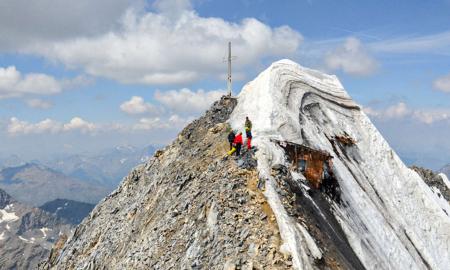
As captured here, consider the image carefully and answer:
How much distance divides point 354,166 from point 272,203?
16.8 m

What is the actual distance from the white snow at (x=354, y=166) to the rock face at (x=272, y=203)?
0.12 metres

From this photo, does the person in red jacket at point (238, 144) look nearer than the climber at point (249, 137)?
Yes

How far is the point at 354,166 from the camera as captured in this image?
1527 inches

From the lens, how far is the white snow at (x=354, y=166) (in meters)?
31.0

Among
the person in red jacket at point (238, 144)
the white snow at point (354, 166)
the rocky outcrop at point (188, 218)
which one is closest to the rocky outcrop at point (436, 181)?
the white snow at point (354, 166)

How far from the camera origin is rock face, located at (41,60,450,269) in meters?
23.3

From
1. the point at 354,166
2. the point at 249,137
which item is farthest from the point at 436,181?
the point at 249,137

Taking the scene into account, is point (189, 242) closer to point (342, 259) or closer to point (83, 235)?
point (342, 259)

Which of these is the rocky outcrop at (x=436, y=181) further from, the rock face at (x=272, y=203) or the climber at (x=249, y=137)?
the climber at (x=249, y=137)

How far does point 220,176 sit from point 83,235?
73.9 ft

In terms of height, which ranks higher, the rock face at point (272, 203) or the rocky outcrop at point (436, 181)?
the rock face at point (272, 203)

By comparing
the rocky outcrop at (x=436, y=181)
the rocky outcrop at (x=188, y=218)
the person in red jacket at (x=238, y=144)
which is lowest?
the rocky outcrop at (x=436, y=181)

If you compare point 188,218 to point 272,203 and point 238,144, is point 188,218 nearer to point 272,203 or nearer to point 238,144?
point 272,203

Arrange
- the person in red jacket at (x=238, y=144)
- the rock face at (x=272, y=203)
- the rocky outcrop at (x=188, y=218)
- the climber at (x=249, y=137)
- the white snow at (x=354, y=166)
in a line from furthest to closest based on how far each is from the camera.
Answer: the white snow at (x=354, y=166) → the climber at (x=249, y=137) → the person in red jacket at (x=238, y=144) → the rock face at (x=272, y=203) → the rocky outcrop at (x=188, y=218)
